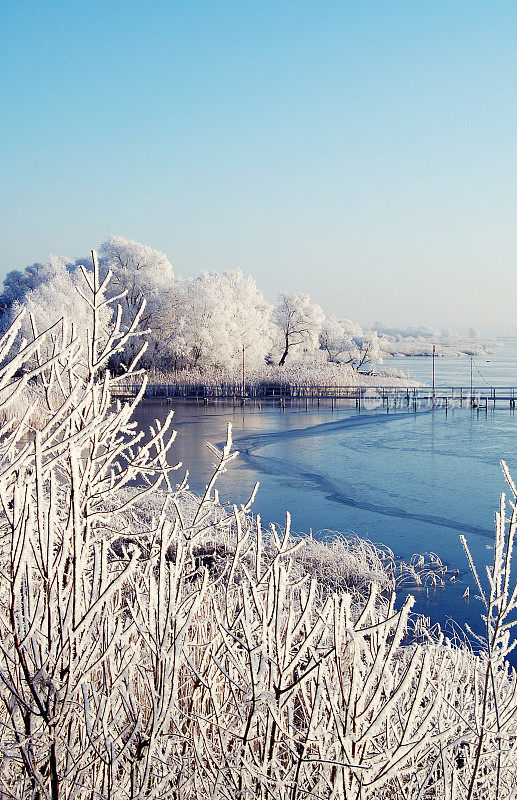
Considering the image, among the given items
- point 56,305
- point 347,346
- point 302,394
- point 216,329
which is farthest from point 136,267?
point 347,346

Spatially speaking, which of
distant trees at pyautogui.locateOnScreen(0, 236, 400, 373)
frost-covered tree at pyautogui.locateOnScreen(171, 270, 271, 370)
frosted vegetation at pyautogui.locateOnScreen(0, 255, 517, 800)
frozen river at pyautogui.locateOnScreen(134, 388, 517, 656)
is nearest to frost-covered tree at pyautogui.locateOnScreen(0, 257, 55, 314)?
distant trees at pyautogui.locateOnScreen(0, 236, 400, 373)

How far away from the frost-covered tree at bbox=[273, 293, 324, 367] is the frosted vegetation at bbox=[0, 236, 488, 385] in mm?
78

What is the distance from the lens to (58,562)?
2.01 metres

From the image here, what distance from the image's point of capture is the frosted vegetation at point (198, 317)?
4072 cm

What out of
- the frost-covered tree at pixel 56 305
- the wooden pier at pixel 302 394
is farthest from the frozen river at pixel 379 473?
the frost-covered tree at pixel 56 305

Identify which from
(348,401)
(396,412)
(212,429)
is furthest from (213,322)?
(212,429)

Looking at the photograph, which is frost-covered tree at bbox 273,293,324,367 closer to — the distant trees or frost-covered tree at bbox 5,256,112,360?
the distant trees

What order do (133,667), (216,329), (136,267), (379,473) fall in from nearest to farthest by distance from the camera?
(133,667) → (379,473) → (216,329) → (136,267)

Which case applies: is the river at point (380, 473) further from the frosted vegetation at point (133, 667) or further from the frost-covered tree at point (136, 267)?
the frost-covered tree at point (136, 267)

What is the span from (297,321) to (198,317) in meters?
11.4

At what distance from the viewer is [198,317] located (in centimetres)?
4303

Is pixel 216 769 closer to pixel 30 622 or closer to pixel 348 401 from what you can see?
pixel 30 622

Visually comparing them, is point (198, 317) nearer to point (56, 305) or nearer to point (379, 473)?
point (56, 305)

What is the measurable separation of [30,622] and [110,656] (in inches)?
22.2
